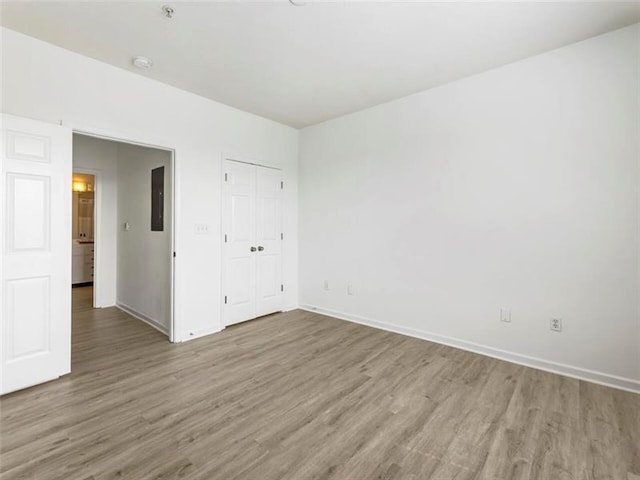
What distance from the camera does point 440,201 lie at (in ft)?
11.4

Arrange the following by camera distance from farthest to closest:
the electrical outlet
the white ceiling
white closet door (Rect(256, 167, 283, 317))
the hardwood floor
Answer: white closet door (Rect(256, 167, 283, 317))
the electrical outlet
the white ceiling
the hardwood floor

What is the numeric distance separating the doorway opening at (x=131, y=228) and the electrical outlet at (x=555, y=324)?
3.82 meters

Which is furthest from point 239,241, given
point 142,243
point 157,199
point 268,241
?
point 142,243

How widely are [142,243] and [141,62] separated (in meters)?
2.40

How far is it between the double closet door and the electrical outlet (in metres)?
3.29

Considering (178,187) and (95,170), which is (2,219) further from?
(95,170)

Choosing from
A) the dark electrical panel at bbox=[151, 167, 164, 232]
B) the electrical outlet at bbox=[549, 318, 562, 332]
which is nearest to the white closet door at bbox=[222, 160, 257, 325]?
the dark electrical panel at bbox=[151, 167, 164, 232]

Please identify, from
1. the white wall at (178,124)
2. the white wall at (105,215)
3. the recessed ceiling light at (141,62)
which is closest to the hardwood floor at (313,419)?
the white wall at (178,124)

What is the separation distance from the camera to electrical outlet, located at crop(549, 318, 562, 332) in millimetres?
2775

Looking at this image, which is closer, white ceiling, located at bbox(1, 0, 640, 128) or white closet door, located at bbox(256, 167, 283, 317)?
white ceiling, located at bbox(1, 0, 640, 128)

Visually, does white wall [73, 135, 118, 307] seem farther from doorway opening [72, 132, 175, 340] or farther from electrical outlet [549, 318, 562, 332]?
electrical outlet [549, 318, 562, 332]

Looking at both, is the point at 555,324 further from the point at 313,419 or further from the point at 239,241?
the point at 239,241

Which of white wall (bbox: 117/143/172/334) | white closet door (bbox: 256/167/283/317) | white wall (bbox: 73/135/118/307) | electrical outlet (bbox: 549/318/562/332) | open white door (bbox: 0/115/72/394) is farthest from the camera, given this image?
white wall (bbox: 73/135/118/307)

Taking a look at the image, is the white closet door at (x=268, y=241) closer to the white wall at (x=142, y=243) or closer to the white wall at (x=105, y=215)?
the white wall at (x=142, y=243)
